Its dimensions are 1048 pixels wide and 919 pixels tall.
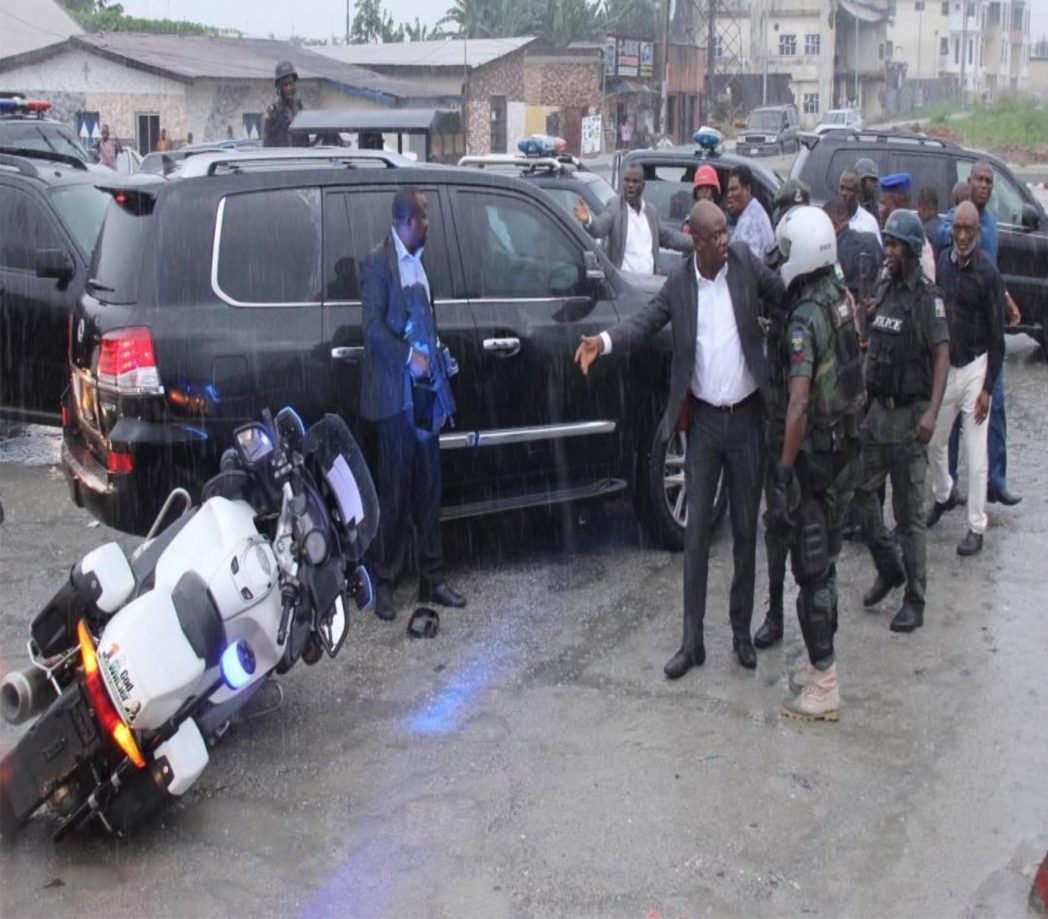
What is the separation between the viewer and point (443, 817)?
465 cm

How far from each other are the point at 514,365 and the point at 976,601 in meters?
2.46

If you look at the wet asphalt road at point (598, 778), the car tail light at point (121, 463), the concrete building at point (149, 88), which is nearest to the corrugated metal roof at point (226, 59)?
the concrete building at point (149, 88)

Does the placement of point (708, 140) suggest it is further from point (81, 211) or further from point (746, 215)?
point (81, 211)

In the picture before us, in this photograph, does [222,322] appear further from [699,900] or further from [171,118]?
[171,118]

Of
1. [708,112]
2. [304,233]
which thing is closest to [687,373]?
[304,233]

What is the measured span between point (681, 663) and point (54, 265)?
17.8 feet

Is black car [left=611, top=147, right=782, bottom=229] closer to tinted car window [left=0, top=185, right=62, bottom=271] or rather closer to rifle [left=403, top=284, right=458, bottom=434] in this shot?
tinted car window [left=0, top=185, right=62, bottom=271]

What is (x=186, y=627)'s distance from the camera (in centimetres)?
420

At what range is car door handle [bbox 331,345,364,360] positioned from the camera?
6336 millimetres

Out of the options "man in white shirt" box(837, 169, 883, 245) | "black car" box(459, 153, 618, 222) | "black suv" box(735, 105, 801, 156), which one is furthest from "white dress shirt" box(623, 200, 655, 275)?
"black suv" box(735, 105, 801, 156)

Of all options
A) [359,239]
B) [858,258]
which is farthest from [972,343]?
[359,239]

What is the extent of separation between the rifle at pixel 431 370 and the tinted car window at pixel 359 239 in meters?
0.37

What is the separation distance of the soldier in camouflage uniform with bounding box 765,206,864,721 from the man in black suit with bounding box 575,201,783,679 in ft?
0.89

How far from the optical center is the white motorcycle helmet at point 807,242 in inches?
210
